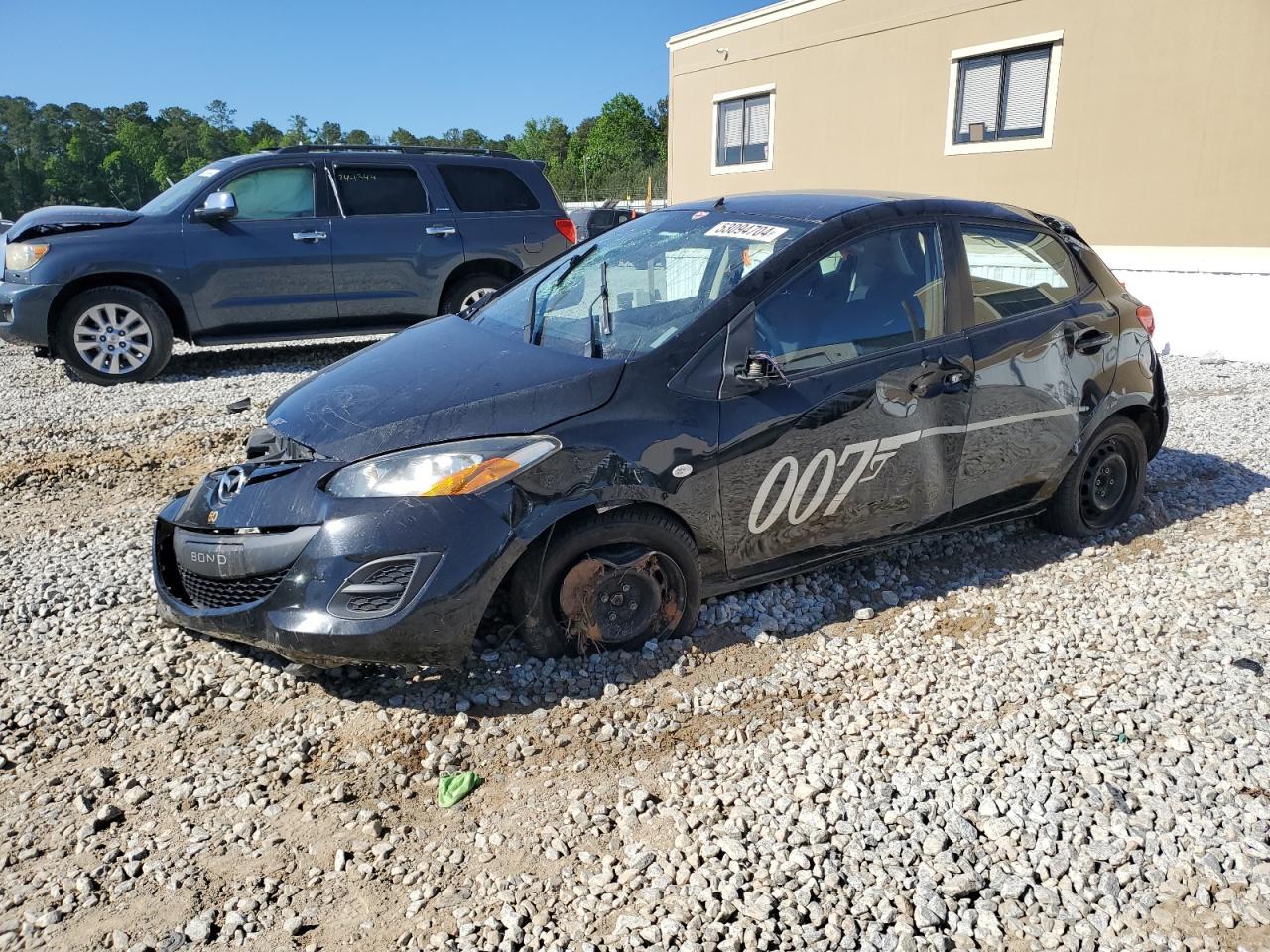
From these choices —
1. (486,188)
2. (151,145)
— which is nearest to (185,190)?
(486,188)

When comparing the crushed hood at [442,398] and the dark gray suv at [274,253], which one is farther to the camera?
the dark gray suv at [274,253]

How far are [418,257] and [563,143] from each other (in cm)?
8589

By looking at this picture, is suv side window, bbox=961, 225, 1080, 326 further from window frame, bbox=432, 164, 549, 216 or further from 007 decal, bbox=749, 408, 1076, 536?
window frame, bbox=432, 164, 549, 216

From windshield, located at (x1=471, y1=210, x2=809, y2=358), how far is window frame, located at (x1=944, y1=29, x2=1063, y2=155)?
1113 centimetres

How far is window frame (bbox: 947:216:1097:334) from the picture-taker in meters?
4.13

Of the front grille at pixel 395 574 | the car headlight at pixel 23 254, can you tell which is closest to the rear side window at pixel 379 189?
the car headlight at pixel 23 254

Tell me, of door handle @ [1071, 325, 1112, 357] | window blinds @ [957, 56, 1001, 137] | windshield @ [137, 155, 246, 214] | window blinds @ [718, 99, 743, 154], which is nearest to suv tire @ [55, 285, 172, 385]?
windshield @ [137, 155, 246, 214]

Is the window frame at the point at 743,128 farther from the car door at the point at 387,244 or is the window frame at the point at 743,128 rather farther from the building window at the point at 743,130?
the car door at the point at 387,244

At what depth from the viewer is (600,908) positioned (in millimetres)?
2402

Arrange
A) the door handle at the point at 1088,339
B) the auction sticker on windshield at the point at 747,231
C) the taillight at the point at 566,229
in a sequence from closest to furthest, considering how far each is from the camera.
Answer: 1. the auction sticker on windshield at the point at 747,231
2. the door handle at the point at 1088,339
3. the taillight at the point at 566,229

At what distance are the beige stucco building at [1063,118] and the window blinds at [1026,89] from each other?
0.02m

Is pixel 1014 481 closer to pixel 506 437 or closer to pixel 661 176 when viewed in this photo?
pixel 506 437

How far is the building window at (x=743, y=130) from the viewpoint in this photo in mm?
18016

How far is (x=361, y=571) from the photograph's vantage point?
9.92ft
